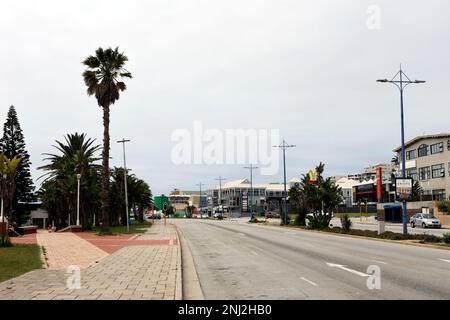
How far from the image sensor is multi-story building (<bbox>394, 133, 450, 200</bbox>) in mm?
73250

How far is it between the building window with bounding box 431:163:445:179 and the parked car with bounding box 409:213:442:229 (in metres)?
24.6

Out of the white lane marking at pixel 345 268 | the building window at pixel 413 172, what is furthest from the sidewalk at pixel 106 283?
the building window at pixel 413 172

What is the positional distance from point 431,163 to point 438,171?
207cm

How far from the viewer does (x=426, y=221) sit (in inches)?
2003

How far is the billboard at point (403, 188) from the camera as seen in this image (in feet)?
101

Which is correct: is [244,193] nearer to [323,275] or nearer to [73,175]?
[73,175]

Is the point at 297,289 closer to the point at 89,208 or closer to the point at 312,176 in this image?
the point at 312,176

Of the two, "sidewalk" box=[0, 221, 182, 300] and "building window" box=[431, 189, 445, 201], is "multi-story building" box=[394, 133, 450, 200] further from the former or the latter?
"sidewalk" box=[0, 221, 182, 300]

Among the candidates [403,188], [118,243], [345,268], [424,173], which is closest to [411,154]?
[424,173]

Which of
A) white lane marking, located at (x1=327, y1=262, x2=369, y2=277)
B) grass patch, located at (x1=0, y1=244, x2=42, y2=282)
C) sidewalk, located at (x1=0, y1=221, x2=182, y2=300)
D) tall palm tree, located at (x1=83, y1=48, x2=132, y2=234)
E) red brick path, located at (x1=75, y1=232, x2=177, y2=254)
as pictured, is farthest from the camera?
tall palm tree, located at (x1=83, y1=48, x2=132, y2=234)

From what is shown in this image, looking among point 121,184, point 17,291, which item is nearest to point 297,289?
point 17,291

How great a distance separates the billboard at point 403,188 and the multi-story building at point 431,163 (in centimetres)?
4603

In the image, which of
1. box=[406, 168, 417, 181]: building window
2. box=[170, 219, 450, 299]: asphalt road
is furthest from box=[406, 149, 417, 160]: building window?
box=[170, 219, 450, 299]: asphalt road
